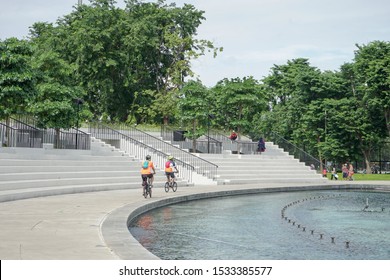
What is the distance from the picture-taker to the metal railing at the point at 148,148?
Answer: 120 feet

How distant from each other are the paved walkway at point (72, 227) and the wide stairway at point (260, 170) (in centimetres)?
1477

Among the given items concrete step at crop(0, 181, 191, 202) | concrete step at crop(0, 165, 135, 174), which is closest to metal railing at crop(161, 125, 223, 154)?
concrete step at crop(0, 165, 135, 174)

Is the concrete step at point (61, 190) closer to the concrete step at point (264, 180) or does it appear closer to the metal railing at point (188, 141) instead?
the concrete step at point (264, 180)

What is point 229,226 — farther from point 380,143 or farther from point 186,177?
point 380,143

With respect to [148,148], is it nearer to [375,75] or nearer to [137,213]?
[137,213]

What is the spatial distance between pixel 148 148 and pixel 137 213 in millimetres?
18532

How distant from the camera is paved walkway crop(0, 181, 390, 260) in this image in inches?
410

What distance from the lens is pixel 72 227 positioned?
46.3 ft

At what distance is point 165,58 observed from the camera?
57312mm

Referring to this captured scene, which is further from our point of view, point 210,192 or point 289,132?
point 289,132

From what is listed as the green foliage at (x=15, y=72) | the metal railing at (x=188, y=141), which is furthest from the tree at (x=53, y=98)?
the metal railing at (x=188, y=141)

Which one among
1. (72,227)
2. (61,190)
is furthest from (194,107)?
(72,227)

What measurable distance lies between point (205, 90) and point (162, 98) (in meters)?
8.48
